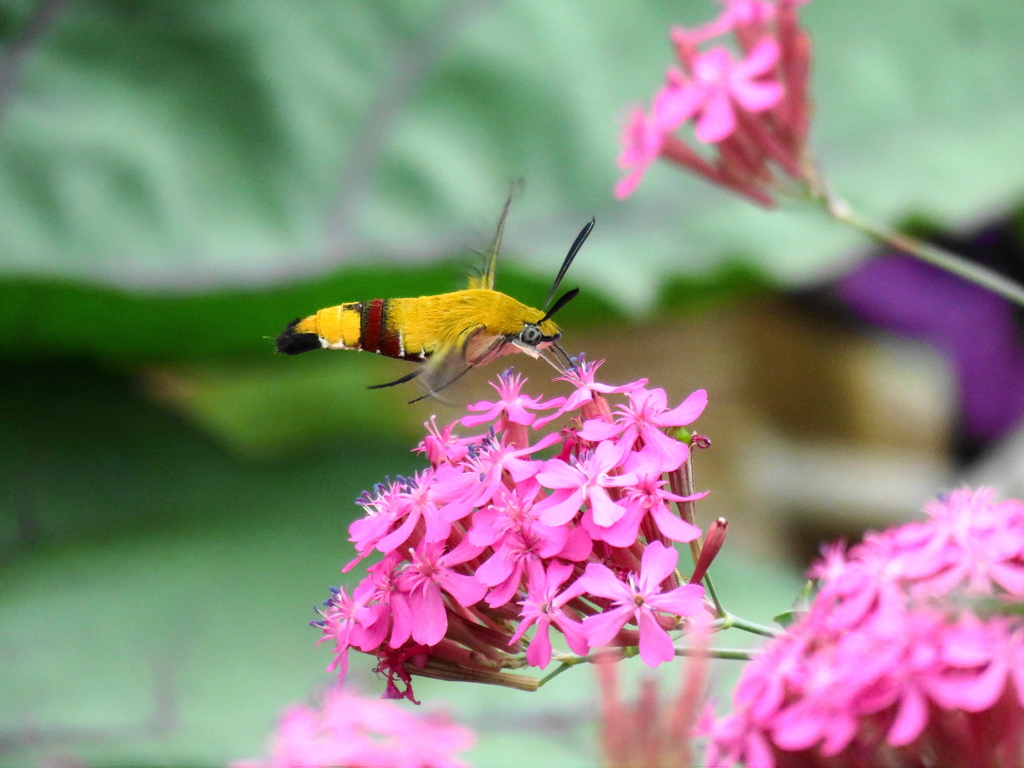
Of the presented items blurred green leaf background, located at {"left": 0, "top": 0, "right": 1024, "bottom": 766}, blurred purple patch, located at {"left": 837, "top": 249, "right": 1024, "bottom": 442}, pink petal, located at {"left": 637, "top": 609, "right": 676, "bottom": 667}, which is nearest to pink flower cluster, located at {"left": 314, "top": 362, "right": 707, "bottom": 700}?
pink petal, located at {"left": 637, "top": 609, "right": 676, "bottom": 667}

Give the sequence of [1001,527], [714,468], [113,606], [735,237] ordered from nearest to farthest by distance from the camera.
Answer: [1001,527]
[113,606]
[735,237]
[714,468]

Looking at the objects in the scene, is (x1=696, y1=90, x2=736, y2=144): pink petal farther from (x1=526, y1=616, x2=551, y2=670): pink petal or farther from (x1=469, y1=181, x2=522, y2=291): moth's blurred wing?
(x1=526, y1=616, x2=551, y2=670): pink petal

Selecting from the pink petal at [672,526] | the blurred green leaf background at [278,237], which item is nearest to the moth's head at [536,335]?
the pink petal at [672,526]

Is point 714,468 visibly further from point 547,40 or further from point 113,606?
point 113,606

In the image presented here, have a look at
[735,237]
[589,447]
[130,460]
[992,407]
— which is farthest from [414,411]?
[589,447]

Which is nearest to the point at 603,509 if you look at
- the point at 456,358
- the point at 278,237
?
the point at 456,358

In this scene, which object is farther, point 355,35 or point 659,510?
point 355,35

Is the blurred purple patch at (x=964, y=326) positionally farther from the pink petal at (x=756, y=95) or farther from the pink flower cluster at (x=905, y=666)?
the pink flower cluster at (x=905, y=666)
